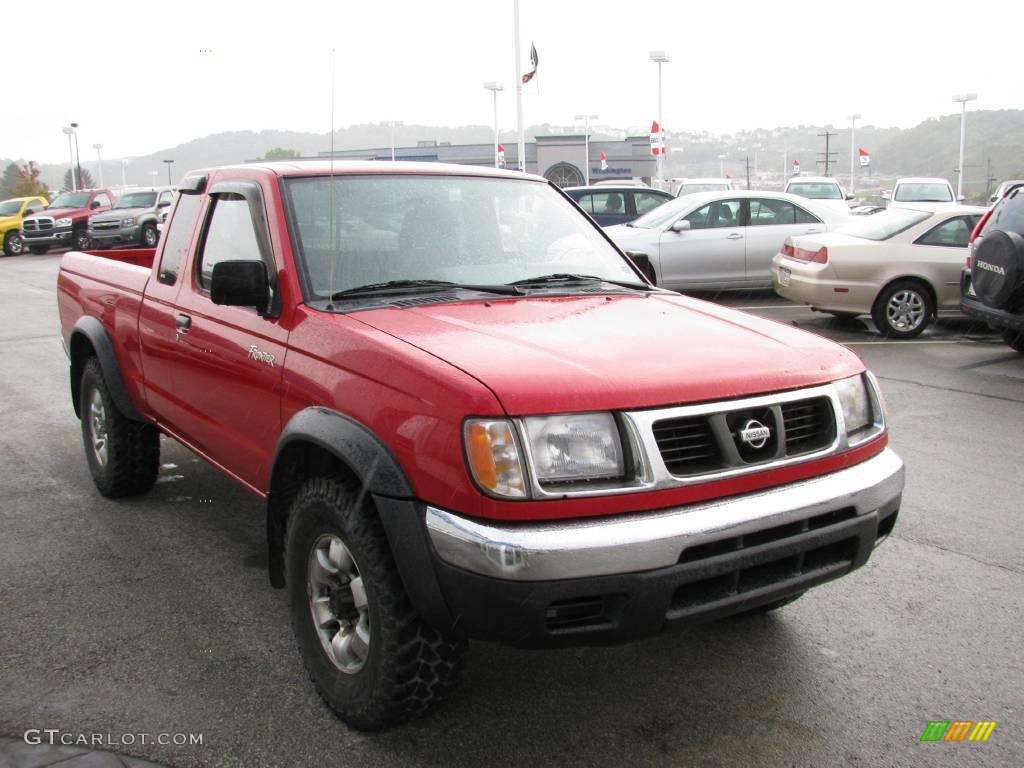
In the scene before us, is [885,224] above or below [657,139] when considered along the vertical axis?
below

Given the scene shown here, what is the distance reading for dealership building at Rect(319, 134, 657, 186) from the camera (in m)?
65.4

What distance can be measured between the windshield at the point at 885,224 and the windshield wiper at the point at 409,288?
9.03 metres

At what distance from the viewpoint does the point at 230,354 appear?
378 cm

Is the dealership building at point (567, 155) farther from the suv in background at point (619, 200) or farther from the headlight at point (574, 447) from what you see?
the headlight at point (574, 447)

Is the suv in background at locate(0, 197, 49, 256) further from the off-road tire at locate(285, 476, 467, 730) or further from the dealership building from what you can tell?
the dealership building

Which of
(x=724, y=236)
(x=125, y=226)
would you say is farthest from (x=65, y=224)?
(x=724, y=236)

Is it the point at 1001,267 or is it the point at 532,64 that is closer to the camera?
the point at 1001,267

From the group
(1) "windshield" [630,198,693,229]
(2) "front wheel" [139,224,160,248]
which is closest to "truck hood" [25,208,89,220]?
(2) "front wheel" [139,224,160,248]

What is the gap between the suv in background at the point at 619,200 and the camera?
702 inches

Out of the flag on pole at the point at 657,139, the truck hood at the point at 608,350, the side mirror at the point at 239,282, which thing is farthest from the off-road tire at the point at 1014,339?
the flag on pole at the point at 657,139

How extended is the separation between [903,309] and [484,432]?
9872mm

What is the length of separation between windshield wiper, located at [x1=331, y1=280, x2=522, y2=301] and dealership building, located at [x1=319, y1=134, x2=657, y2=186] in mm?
59144

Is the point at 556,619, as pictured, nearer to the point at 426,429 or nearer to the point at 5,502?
the point at 426,429

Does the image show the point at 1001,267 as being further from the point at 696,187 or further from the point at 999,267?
the point at 696,187
